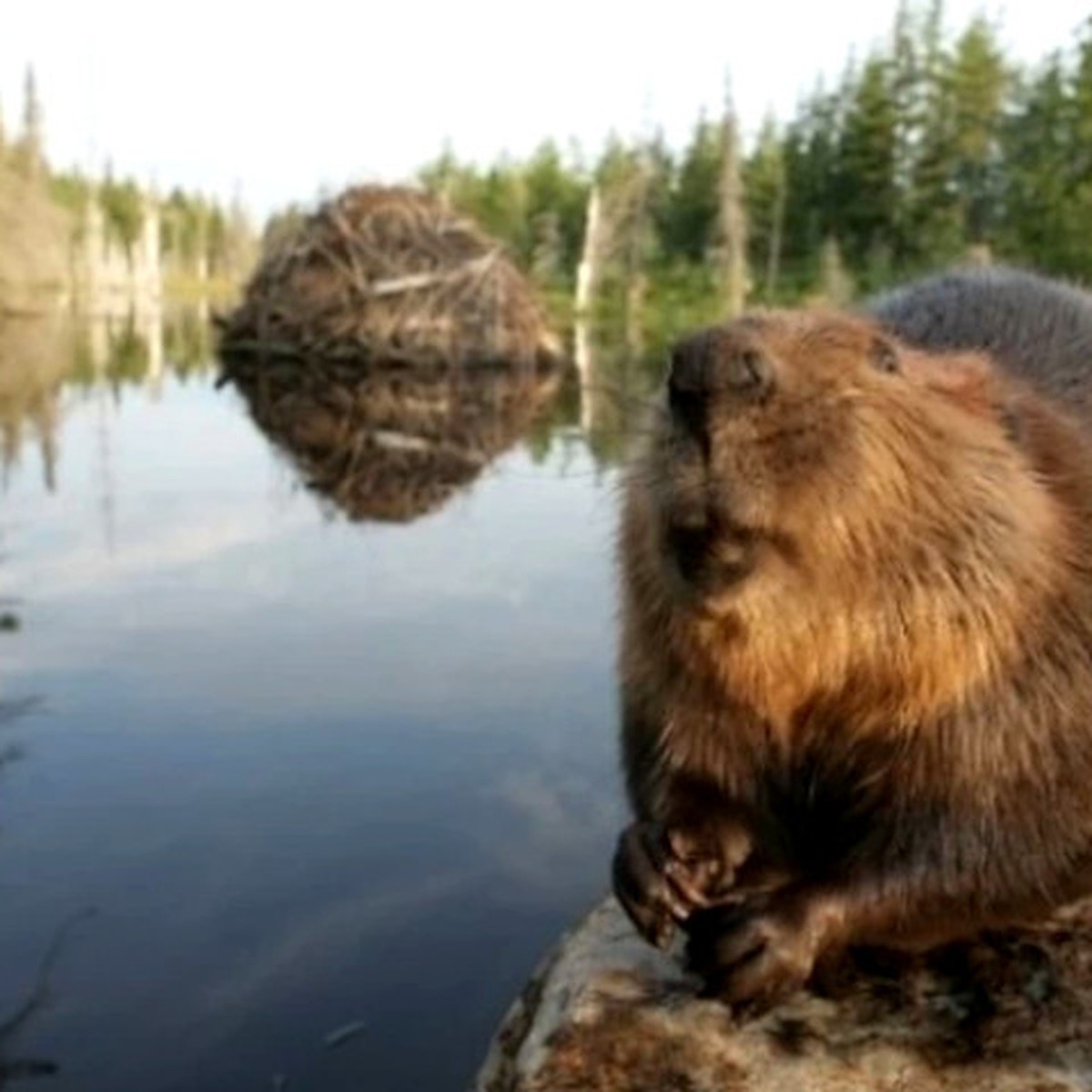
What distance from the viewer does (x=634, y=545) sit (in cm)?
231

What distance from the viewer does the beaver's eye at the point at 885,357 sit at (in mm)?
2125

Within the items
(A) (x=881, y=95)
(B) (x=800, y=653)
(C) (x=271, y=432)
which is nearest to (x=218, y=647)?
(B) (x=800, y=653)

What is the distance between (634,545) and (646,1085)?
30.8 inches

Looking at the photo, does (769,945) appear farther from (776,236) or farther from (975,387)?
(776,236)

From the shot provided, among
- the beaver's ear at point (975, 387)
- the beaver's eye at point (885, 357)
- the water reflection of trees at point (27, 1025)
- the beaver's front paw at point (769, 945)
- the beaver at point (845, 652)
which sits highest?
the beaver's eye at point (885, 357)

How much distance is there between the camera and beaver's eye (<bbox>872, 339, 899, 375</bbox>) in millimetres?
2125

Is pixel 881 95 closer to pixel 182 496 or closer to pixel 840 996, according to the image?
pixel 182 496

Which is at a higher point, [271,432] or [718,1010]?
[718,1010]

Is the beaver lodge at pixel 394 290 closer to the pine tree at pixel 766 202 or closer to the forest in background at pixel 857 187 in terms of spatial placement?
the forest in background at pixel 857 187

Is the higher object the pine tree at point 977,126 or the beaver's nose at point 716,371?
the pine tree at point 977,126

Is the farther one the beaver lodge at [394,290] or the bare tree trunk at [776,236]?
the bare tree trunk at [776,236]

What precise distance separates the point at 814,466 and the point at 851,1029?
947 mm

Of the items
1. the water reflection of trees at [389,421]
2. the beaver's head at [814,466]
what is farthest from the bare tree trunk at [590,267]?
the beaver's head at [814,466]

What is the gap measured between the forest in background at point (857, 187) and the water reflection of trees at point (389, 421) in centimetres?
1984
